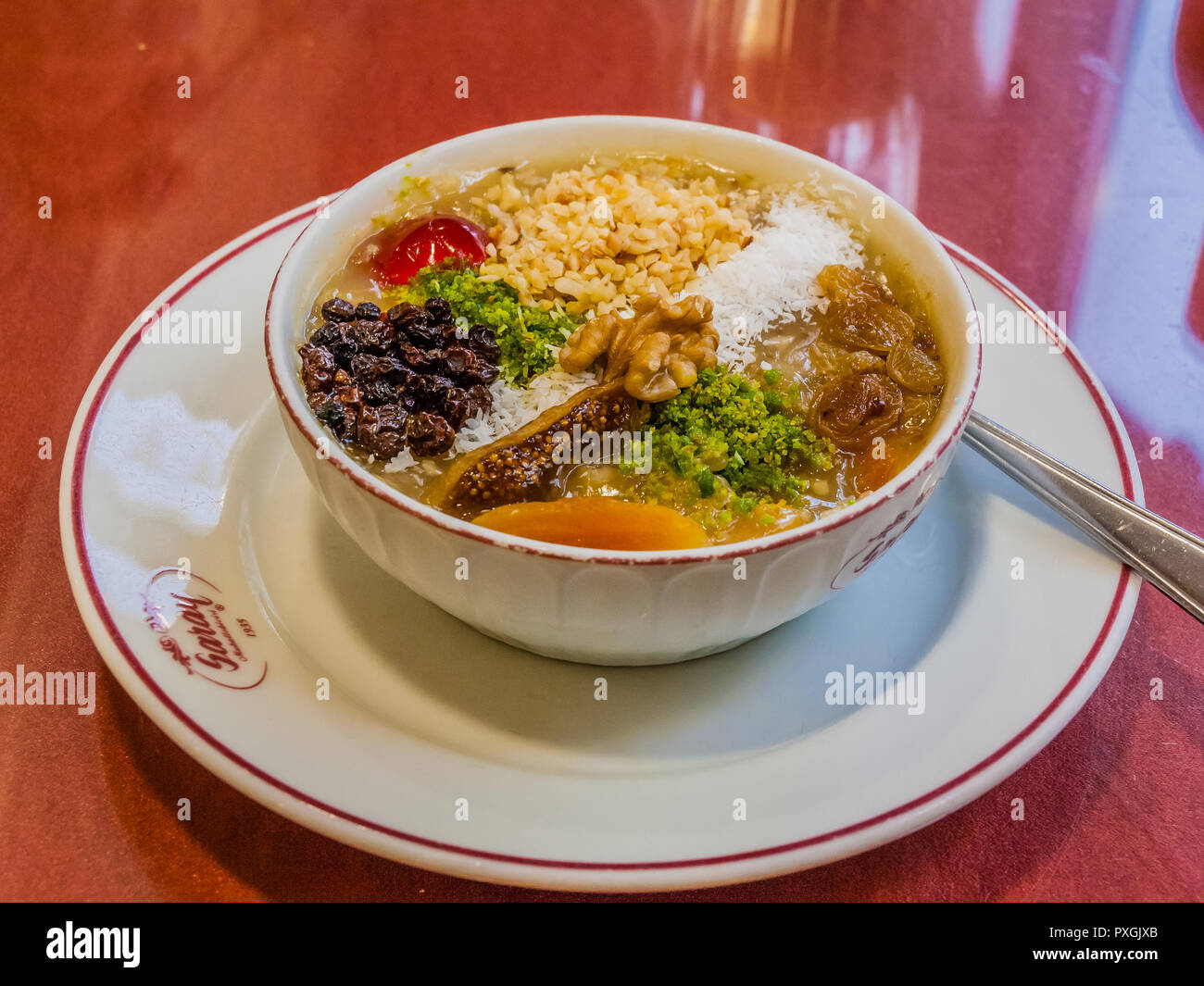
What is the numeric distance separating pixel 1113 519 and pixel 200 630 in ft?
4.63

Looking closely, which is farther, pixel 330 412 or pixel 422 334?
pixel 422 334

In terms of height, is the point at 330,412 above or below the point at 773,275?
below

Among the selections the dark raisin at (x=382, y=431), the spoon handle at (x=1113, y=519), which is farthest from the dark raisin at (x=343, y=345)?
the spoon handle at (x=1113, y=519)

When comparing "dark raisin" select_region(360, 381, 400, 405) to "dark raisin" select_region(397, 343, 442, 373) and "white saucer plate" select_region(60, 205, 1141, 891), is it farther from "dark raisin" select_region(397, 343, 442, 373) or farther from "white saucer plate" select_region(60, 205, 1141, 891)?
"white saucer plate" select_region(60, 205, 1141, 891)

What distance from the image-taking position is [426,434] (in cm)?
165

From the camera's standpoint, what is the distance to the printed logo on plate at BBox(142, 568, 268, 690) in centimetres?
150

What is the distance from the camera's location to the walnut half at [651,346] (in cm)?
172

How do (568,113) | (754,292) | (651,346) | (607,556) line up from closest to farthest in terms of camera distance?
(607,556), (651,346), (754,292), (568,113)

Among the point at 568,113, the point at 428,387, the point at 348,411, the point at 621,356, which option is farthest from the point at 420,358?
the point at 568,113

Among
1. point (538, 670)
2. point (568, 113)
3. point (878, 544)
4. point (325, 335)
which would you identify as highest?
point (568, 113)

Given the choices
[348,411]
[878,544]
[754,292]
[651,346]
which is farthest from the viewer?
[754,292]

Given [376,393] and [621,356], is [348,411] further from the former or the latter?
[621,356]

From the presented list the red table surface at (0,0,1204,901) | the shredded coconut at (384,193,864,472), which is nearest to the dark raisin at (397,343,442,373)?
the shredded coconut at (384,193,864,472)
